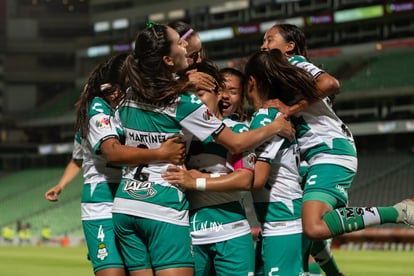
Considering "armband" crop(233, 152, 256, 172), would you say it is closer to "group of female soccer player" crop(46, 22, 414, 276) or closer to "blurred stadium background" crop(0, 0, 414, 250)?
"group of female soccer player" crop(46, 22, 414, 276)

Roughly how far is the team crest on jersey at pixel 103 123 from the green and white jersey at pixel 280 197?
1.01 m

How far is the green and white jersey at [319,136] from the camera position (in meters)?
5.89

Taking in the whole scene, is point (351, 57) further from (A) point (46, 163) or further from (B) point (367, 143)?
(A) point (46, 163)

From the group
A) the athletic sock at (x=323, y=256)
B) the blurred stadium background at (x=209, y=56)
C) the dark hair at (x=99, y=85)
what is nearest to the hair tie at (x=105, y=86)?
the dark hair at (x=99, y=85)

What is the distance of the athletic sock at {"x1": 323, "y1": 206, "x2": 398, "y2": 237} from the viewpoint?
5.56m

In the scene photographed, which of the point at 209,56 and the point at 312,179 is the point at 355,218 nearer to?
the point at 312,179

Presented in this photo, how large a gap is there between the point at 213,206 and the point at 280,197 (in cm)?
58

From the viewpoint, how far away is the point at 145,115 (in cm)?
480

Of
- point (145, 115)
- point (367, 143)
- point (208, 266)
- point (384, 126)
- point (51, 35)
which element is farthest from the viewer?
point (51, 35)

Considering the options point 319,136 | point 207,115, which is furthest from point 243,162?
point 319,136

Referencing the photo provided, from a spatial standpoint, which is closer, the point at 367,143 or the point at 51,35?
the point at 367,143

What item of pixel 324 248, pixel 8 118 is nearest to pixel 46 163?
pixel 8 118

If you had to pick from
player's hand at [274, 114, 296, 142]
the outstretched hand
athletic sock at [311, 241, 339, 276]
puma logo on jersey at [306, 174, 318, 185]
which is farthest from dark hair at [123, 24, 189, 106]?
athletic sock at [311, 241, 339, 276]

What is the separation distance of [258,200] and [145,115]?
47.5 inches
